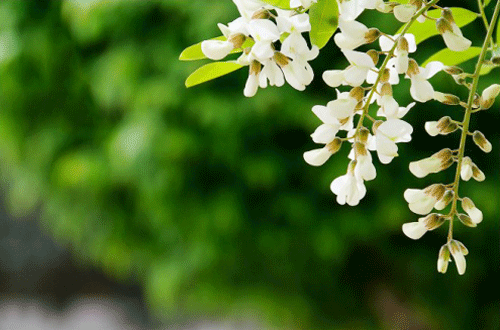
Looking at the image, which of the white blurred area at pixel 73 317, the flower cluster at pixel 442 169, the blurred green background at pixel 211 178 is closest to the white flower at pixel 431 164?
the flower cluster at pixel 442 169

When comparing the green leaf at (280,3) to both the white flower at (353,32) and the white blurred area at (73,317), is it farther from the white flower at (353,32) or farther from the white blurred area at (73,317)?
the white blurred area at (73,317)

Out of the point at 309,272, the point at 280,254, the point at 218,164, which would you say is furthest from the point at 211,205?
the point at 309,272

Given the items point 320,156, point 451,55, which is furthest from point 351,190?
point 451,55

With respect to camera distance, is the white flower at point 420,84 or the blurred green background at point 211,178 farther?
the blurred green background at point 211,178

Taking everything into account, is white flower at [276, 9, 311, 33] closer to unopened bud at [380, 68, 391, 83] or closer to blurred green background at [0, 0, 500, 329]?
unopened bud at [380, 68, 391, 83]

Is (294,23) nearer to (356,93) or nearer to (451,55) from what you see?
(356,93)

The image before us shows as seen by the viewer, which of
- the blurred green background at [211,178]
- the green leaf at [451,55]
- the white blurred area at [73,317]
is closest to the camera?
the green leaf at [451,55]

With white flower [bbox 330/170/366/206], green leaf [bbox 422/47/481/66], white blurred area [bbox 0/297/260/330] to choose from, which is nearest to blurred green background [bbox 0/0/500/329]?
white blurred area [bbox 0/297/260/330]

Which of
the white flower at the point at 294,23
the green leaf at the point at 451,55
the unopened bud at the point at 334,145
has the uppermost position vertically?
the white flower at the point at 294,23
